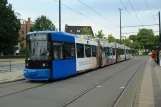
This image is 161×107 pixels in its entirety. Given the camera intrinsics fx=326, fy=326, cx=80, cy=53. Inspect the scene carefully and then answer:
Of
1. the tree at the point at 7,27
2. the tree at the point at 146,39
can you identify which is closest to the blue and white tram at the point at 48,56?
the tree at the point at 7,27

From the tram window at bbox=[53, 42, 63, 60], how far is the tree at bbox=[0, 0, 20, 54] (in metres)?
44.7

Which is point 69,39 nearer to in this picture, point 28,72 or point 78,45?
point 78,45

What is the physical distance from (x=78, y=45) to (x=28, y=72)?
6.52 meters

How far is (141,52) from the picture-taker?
534 ft

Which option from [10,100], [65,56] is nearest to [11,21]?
[65,56]

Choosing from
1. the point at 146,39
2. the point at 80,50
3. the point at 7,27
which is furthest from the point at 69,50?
the point at 146,39

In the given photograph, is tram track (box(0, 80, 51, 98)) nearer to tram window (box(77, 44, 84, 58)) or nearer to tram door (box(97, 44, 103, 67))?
tram window (box(77, 44, 84, 58))

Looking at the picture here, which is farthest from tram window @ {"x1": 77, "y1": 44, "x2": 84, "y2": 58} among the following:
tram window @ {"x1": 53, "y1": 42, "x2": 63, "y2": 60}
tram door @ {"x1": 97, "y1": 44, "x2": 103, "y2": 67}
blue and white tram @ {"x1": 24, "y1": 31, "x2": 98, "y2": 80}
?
tram door @ {"x1": 97, "y1": 44, "x2": 103, "y2": 67}

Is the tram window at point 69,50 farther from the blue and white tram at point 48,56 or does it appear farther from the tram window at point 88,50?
the tram window at point 88,50

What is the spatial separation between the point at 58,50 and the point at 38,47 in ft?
4.90

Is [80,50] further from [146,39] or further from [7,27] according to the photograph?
[146,39]

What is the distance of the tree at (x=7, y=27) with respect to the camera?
209 feet

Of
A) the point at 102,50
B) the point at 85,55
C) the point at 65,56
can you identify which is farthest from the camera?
the point at 102,50

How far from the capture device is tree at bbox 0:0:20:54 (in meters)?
63.7
